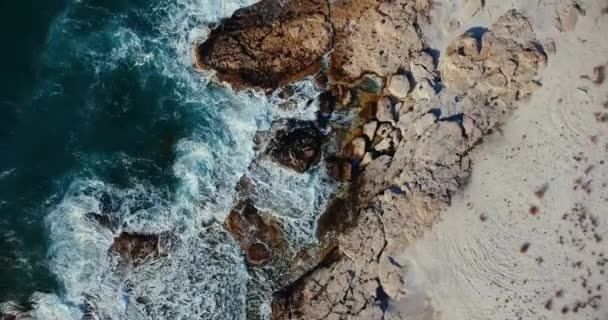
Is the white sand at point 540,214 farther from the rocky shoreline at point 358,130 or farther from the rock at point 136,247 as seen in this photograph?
the rock at point 136,247

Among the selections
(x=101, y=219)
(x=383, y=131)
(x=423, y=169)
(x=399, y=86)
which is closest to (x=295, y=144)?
(x=383, y=131)

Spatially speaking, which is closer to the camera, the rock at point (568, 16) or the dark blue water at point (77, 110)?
the rock at point (568, 16)

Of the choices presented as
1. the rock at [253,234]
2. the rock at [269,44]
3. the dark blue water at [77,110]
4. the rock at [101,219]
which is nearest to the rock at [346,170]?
the rock at [253,234]

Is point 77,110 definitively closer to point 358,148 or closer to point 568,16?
point 358,148

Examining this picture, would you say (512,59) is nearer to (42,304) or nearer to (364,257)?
(364,257)

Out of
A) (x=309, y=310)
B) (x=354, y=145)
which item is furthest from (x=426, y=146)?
(x=309, y=310)
